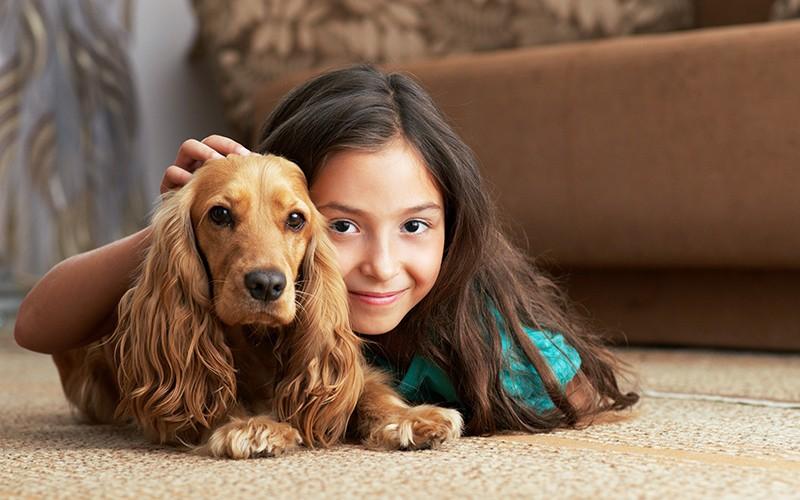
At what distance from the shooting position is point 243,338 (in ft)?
4.00

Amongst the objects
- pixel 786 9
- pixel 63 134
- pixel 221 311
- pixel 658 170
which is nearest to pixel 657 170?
pixel 658 170

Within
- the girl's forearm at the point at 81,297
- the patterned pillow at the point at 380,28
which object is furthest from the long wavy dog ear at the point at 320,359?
the patterned pillow at the point at 380,28

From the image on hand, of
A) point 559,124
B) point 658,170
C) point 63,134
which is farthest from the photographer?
point 63,134

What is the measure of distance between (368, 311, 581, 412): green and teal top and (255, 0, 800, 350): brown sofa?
828mm

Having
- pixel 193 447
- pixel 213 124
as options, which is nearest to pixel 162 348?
pixel 193 447

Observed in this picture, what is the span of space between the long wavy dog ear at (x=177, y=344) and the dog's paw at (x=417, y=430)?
168 mm

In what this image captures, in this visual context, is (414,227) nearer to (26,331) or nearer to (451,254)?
(451,254)

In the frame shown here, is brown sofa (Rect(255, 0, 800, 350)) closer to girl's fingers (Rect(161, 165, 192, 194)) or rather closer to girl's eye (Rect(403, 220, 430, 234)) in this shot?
girl's eye (Rect(403, 220, 430, 234))

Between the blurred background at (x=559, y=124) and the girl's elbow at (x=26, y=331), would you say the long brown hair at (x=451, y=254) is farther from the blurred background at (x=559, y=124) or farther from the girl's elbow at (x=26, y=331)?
the blurred background at (x=559, y=124)

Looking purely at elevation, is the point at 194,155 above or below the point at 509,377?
above

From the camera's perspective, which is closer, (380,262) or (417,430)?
(417,430)

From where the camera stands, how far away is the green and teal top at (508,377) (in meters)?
1.35

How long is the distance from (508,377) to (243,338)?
334 millimetres

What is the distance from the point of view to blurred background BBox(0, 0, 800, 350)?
7.04 ft
